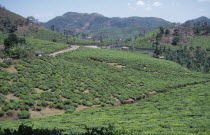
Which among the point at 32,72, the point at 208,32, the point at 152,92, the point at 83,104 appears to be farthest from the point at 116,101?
the point at 208,32

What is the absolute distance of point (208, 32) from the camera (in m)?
156

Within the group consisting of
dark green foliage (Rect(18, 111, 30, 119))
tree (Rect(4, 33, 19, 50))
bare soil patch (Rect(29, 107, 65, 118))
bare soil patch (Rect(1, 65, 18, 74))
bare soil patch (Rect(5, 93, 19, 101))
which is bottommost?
bare soil patch (Rect(29, 107, 65, 118))

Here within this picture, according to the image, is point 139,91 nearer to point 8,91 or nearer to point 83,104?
point 83,104

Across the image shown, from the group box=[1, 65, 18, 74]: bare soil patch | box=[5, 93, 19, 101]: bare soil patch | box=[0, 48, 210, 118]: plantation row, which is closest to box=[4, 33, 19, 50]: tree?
box=[0, 48, 210, 118]: plantation row

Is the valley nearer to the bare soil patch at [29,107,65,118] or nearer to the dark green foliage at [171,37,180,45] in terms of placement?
the bare soil patch at [29,107,65,118]

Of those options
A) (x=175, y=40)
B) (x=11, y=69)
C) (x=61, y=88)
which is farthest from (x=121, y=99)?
(x=175, y=40)

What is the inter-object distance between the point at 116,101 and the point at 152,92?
10.5 meters

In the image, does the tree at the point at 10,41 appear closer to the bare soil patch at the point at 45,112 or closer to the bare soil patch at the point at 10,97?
the bare soil patch at the point at 10,97

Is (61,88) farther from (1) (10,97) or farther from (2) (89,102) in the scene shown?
(1) (10,97)

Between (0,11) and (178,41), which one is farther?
(0,11)

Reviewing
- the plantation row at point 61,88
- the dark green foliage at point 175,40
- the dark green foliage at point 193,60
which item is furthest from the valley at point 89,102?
the dark green foliage at point 175,40

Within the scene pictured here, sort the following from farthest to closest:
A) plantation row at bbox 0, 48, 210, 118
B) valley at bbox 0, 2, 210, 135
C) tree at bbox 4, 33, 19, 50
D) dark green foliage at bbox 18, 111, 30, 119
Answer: tree at bbox 4, 33, 19, 50 → plantation row at bbox 0, 48, 210, 118 → dark green foliage at bbox 18, 111, 30, 119 → valley at bbox 0, 2, 210, 135


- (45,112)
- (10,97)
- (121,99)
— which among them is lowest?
(121,99)

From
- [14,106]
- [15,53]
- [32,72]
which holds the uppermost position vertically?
[15,53]
